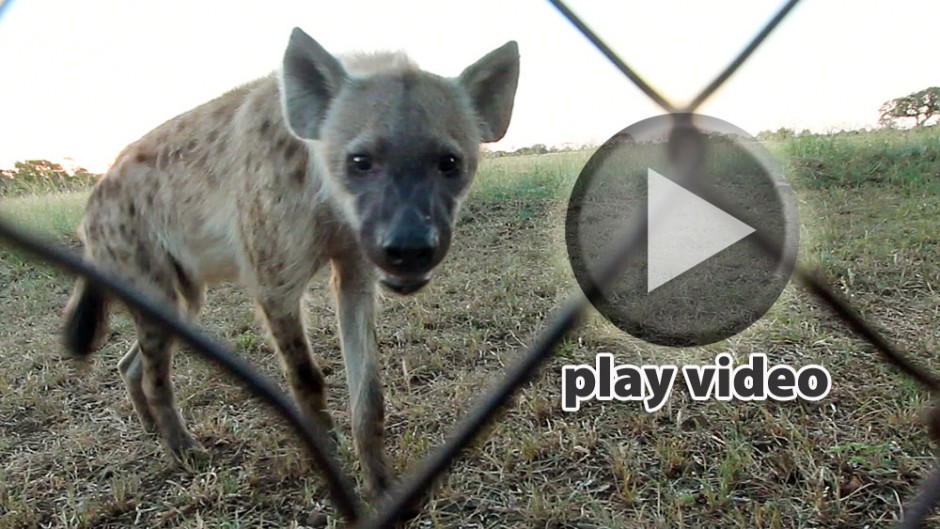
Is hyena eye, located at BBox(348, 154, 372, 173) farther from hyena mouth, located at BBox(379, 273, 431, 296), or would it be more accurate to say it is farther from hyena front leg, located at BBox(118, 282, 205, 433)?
hyena front leg, located at BBox(118, 282, 205, 433)

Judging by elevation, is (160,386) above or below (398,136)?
below

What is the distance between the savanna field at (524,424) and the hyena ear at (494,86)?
73 cm

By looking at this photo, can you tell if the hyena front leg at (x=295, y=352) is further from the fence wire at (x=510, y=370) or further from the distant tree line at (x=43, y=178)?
the distant tree line at (x=43, y=178)

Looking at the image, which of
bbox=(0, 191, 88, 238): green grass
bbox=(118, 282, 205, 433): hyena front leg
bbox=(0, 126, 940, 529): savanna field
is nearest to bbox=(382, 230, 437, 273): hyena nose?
bbox=(0, 126, 940, 529): savanna field

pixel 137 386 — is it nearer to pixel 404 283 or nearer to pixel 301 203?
pixel 301 203

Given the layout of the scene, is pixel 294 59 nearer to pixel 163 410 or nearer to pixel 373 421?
pixel 373 421

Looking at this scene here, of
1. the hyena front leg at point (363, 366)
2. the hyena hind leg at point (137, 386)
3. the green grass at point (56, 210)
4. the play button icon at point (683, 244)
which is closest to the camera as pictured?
the hyena front leg at point (363, 366)

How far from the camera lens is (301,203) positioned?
1.69 meters

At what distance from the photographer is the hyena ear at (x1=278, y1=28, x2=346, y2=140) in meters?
1.47

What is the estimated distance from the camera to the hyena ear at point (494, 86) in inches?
60.1

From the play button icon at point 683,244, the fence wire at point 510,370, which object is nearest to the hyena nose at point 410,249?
the fence wire at point 510,370

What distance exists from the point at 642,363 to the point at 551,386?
31cm
